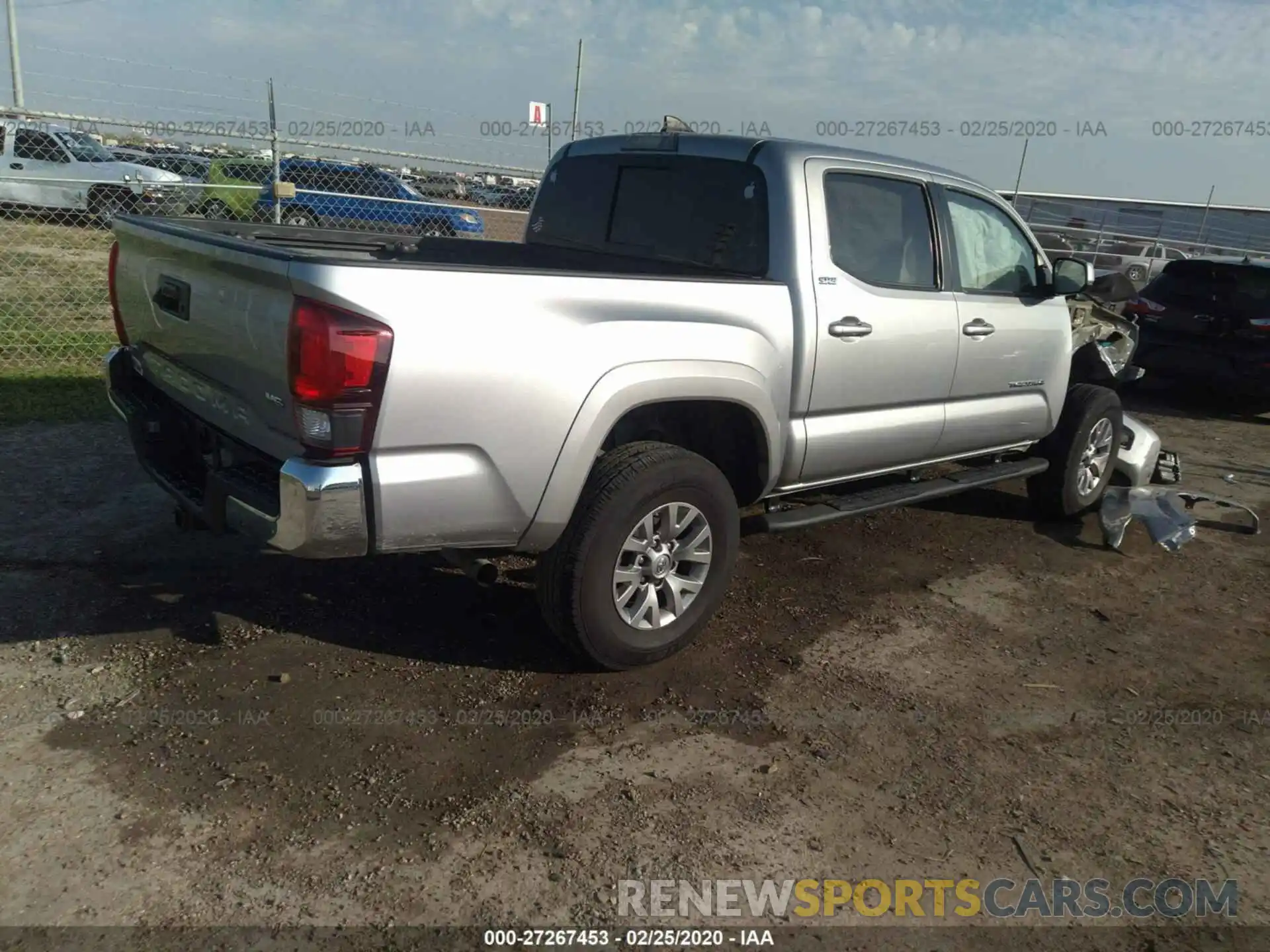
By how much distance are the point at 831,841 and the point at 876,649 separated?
136cm

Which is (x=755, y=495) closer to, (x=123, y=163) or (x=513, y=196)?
(x=513, y=196)

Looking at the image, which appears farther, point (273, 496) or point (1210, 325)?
point (1210, 325)

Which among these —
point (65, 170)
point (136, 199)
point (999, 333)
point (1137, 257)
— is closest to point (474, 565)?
point (999, 333)

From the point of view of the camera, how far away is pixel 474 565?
3264mm

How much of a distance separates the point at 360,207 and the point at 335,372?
12571 mm

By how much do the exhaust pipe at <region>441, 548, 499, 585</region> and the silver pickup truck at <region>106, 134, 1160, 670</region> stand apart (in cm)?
3

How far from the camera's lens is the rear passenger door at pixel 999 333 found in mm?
4750

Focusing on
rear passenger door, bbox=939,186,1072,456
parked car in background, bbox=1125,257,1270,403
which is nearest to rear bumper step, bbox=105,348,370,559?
rear passenger door, bbox=939,186,1072,456

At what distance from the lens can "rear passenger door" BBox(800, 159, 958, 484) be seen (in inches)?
156

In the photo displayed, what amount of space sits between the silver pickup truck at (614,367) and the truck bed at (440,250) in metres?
0.02

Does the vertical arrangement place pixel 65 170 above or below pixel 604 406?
below

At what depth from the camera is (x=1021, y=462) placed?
5.48 metres

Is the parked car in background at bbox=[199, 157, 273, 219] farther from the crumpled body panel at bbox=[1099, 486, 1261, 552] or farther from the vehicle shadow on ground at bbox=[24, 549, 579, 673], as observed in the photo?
the crumpled body panel at bbox=[1099, 486, 1261, 552]

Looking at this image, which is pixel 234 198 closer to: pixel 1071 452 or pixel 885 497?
pixel 885 497
